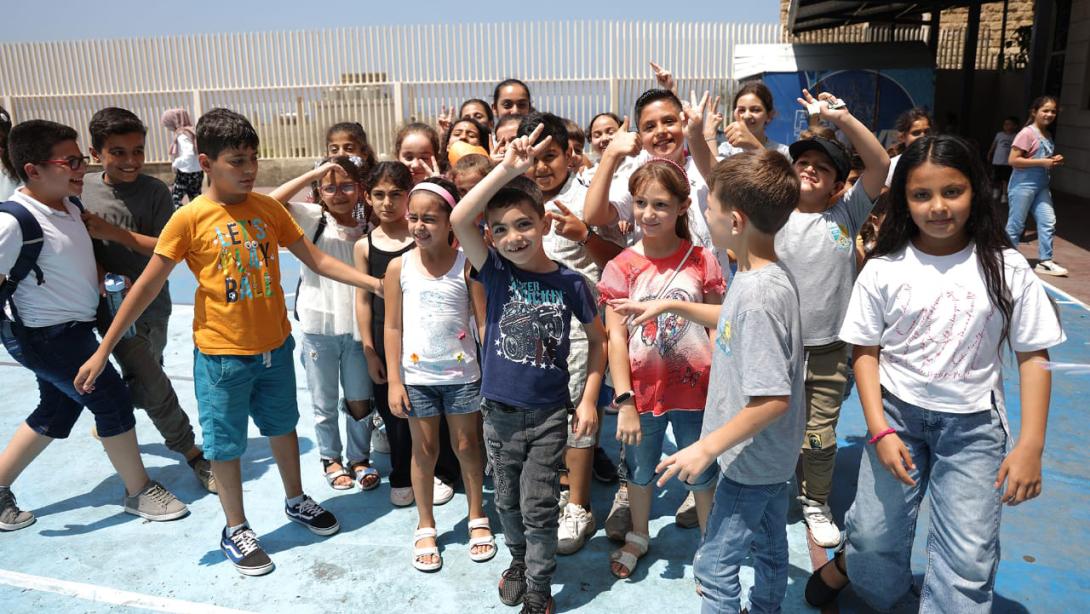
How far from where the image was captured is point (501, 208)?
2623 mm

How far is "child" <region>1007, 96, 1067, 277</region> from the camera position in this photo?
7.78 metres

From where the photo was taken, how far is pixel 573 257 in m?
3.34

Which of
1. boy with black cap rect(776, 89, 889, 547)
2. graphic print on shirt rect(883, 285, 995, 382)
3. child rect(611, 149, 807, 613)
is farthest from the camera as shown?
boy with black cap rect(776, 89, 889, 547)

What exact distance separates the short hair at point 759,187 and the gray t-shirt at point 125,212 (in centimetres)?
283

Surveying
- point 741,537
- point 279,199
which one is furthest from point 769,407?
point 279,199

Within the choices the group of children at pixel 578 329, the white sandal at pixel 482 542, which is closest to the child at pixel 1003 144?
the group of children at pixel 578 329

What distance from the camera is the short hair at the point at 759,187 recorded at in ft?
7.04

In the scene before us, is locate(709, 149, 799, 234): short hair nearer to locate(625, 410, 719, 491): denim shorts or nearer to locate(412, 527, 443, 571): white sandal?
locate(625, 410, 719, 491): denim shorts

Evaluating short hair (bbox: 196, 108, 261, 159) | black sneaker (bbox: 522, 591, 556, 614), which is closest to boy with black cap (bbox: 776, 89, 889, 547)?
black sneaker (bbox: 522, 591, 556, 614)

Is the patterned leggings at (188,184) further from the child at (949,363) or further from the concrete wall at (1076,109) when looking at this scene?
the concrete wall at (1076,109)

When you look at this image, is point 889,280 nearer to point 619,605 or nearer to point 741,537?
point 741,537

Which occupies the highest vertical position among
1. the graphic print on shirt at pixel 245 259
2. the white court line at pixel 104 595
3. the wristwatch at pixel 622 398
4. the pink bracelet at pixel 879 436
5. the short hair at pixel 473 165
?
the short hair at pixel 473 165

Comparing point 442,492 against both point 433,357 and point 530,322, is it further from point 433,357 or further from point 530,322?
point 530,322

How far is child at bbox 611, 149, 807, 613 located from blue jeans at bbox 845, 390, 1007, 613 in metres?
0.29
